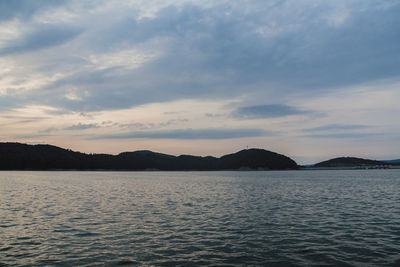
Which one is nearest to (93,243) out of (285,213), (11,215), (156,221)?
(156,221)

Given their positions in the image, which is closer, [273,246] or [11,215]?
[273,246]

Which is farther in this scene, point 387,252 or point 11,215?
point 11,215

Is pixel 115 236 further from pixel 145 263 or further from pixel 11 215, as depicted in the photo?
pixel 11 215

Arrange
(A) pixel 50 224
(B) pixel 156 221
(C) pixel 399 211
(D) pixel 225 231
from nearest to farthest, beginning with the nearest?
(D) pixel 225 231 → (A) pixel 50 224 → (B) pixel 156 221 → (C) pixel 399 211

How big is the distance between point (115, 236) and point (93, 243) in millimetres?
2962

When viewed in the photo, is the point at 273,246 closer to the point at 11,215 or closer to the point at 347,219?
the point at 347,219

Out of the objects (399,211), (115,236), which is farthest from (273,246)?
(399,211)

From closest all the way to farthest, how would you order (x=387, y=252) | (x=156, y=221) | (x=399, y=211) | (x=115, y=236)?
(x=387, y=252), (x=115, y=236), (x=156, y=221), (x=399, y=211)

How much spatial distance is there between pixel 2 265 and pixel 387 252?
94.2ft

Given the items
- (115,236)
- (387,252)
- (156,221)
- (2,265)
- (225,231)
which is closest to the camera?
(2,265)

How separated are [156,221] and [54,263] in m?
17.6

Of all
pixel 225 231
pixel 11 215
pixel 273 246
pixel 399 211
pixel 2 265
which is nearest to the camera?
pixel 2 265

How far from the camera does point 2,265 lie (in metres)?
20.5

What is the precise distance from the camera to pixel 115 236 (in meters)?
29.2
